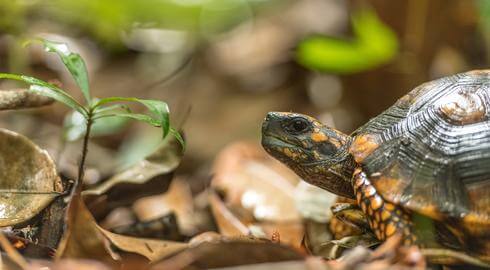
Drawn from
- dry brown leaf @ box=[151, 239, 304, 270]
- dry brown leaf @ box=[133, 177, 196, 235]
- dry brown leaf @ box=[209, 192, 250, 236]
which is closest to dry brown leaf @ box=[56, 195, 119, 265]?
dry brown leaf @ box=[151, 239, 304, 270]

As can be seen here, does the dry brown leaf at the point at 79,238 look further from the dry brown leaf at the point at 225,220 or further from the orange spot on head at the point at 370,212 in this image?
the dry brown leaf at the point at 225,220

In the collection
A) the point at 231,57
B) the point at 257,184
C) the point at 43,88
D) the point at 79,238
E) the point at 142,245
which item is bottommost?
the point at 231,57

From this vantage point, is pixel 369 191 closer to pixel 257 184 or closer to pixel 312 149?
pixel 312 149

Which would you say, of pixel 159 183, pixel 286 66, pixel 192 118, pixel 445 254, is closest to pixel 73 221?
pixel 159 183

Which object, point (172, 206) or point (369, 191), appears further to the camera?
point (172, 206)

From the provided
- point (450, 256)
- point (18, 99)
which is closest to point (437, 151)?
point (450, 256)

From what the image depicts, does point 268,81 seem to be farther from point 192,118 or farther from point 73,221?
point 73,221

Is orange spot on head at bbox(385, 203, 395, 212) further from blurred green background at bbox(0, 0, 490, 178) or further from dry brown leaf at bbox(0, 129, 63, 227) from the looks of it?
blurred green background at bbox(0, 0, 490, 178)
